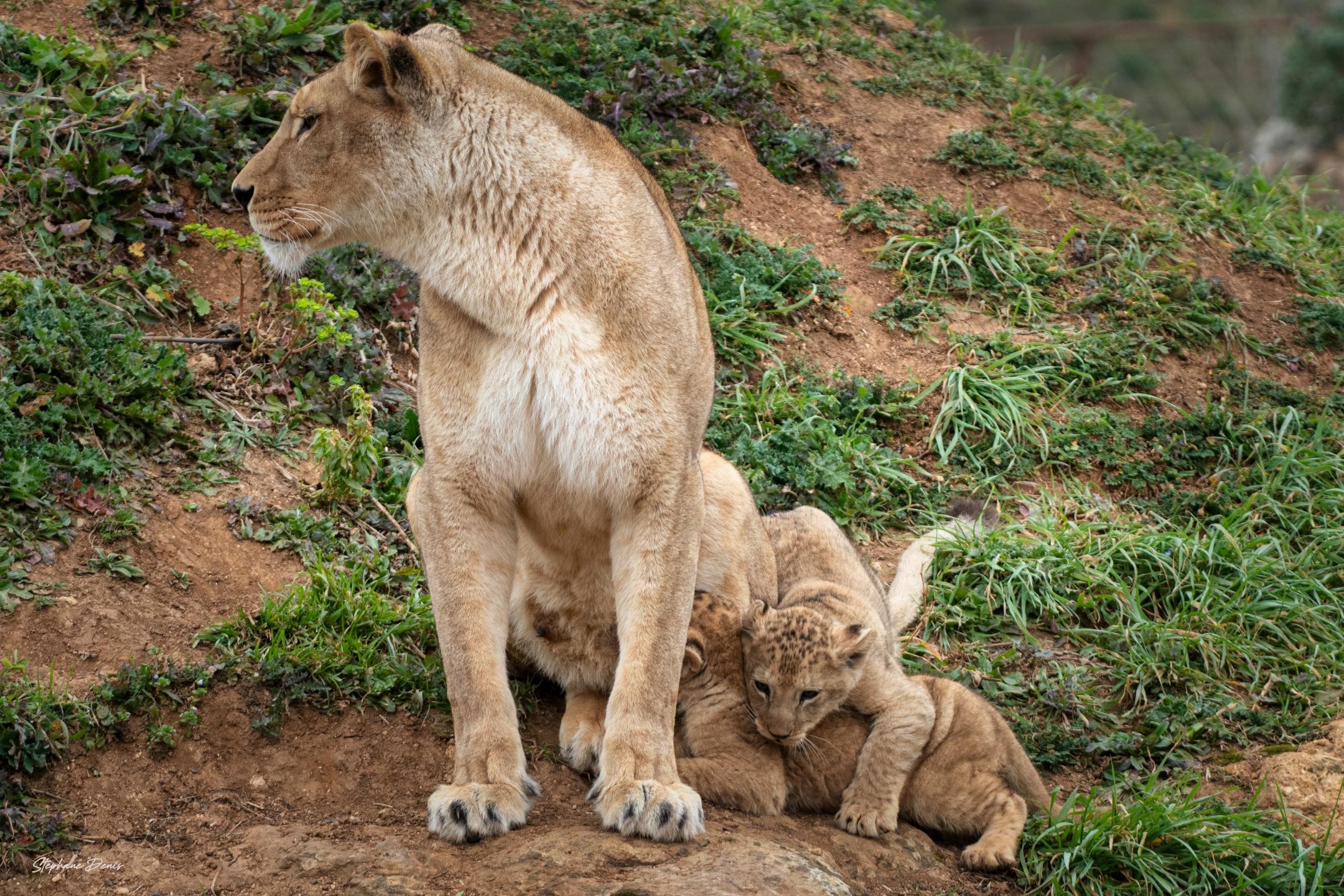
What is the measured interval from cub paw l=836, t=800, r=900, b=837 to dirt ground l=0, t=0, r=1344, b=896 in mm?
53

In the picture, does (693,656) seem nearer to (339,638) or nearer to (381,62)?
(339,638)

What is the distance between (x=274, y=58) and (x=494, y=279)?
182 inches

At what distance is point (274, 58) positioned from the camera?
8461 millimetres

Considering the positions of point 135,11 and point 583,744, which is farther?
point 135,11

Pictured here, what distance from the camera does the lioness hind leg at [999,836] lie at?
4.89 m

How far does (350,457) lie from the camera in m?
6.52

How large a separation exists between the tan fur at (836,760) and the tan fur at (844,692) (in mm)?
75

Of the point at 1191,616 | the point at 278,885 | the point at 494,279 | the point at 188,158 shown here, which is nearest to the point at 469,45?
the point at 188,158

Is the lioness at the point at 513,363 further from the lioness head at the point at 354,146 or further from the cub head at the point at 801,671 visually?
the cub head at the point at 801,671

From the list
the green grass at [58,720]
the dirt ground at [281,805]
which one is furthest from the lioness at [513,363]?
the green grass at [58,720]

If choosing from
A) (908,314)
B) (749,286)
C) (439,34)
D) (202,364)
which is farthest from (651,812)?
(908,314)

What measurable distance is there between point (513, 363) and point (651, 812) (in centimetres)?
161

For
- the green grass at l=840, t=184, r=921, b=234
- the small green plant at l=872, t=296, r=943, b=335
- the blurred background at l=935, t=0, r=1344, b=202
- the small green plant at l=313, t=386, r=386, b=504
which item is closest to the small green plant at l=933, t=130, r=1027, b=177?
the green grass at l=840, t=184, r=921, b=234

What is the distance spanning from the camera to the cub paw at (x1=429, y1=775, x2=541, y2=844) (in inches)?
172
